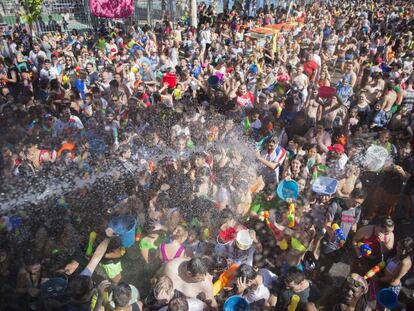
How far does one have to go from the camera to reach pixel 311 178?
15.3 feet

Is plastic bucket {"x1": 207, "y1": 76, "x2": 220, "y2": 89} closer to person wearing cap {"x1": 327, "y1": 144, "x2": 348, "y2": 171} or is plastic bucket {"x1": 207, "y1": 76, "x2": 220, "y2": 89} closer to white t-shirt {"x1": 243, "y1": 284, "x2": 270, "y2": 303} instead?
person wearing cap {"x1": 327, "y1": 144, "x2": 348, "y2": 171}

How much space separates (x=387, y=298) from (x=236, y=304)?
1.42 meters

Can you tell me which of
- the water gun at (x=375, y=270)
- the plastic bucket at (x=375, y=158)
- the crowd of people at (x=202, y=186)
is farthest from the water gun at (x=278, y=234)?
the plastic bucket at (x=375, y=158)

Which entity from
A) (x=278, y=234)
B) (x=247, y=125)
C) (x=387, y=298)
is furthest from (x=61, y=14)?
(x=387, y=298)

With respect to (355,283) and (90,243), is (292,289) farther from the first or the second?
(90,243)

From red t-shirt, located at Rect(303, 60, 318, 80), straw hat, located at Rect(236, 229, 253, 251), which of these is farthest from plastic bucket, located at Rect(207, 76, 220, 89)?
straw hat, located at Rect(236, 229, 253, 251)

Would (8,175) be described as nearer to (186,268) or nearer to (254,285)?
(186,268)

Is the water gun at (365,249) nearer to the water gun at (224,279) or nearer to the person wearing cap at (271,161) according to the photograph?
the water gun at (224,279)

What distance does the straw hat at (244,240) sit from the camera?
11.3 feet

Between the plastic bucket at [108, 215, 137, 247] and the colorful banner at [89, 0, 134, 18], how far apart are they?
11.0 metres

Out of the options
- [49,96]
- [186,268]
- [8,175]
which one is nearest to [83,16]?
[49,96]

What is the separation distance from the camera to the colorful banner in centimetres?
1265

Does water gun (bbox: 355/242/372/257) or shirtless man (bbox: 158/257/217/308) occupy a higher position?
shirtless man (bbox: 158/257/217/308)

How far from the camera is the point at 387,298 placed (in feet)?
9.84
